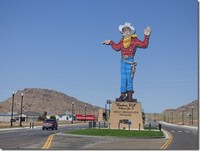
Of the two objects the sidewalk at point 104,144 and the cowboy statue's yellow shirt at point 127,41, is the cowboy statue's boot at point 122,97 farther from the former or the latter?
the sidewalk at point 104,144

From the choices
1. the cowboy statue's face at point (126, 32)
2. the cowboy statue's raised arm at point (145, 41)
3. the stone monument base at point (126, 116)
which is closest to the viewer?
the stone monument base at point (126, 116)

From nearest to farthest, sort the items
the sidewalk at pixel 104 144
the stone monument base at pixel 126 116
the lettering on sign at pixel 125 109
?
the sidewalk at pixel 104 144 → the stone monument base at pixel 126 116 → the lettering on sign at pixel 125 109

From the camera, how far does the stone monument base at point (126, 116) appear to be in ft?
181

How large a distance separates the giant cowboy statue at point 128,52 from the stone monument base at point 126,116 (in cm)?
112

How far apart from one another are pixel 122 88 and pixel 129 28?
26.9 ft

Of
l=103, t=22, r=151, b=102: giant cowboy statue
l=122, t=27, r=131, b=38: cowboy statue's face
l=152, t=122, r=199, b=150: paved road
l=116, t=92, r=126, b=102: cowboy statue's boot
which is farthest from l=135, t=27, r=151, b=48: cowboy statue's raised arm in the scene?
l=152, t=122, r=199, b=150: paved road

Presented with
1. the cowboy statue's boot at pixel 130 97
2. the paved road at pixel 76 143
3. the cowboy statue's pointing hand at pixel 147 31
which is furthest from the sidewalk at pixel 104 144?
the cowboy statue's pointing hand at pixel 147 31

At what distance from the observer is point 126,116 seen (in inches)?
2201

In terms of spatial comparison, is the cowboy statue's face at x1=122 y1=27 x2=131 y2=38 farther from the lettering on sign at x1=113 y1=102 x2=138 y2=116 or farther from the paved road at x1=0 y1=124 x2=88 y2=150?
the paved road at x1=0 y1=124 x2=88 y2=150

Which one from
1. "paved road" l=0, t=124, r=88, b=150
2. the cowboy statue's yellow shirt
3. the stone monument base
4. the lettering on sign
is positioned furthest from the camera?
the cowboy statue's yellow shirt

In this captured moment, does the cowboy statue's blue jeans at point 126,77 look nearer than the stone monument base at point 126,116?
No

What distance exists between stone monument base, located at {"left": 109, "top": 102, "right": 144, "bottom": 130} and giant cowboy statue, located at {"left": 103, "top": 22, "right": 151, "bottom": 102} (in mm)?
1117

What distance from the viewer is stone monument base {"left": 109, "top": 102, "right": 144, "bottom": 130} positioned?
181ft

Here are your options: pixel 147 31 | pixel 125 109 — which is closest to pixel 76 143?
pixel 125 109
